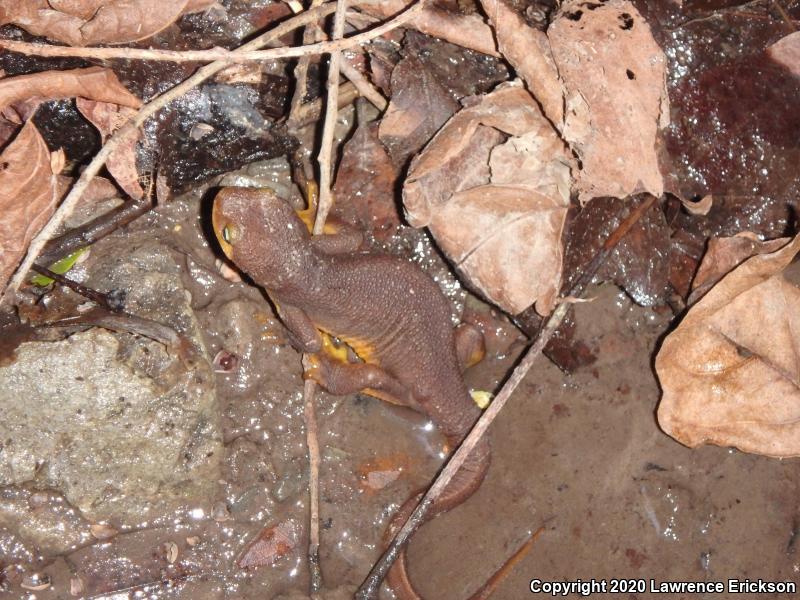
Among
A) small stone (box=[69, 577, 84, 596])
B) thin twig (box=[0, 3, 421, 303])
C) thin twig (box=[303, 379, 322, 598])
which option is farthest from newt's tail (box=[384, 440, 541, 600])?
thin twig (box=[0, 3, 421, 303])

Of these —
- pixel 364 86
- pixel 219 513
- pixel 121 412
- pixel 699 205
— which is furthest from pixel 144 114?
pixel 699 205

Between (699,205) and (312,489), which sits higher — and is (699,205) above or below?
above

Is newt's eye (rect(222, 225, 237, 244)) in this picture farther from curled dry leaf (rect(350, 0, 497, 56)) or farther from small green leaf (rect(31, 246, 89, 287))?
curled dry leaf (rect(350, 0, 497, 56))

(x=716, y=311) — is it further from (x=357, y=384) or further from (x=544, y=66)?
(x=357, y=384)

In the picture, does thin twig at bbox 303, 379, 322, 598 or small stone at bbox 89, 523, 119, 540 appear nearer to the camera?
small stone at bbox 89, 523, 119, 540

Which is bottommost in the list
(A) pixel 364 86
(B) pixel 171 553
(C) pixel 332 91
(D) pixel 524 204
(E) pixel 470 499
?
(E) pixel 470 499

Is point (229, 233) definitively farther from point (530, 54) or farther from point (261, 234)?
point (530, 54)

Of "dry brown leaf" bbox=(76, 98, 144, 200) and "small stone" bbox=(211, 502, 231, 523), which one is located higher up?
"dry brown leaf" bbox=(76, 98, 144, 200)

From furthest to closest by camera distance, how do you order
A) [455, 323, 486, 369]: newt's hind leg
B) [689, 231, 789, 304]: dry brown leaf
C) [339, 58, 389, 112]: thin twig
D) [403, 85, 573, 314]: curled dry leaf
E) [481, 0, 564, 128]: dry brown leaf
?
[455, 323, 486, 369]: newt's hind leg, [689, 231, 789, 304]: dry brown leaf, [339, 58, 389, 112]: thin twig, [403, 85, 573, 314]: curled dry leaf, [481, 0, 564, 128]: dry brown leaf
